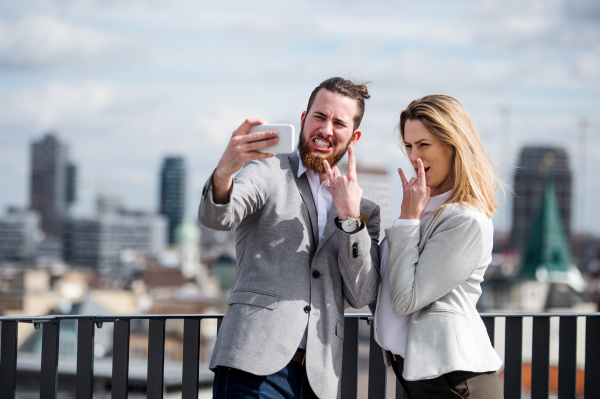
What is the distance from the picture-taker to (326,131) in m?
3.11

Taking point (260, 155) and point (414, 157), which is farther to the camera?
point (414, 157)

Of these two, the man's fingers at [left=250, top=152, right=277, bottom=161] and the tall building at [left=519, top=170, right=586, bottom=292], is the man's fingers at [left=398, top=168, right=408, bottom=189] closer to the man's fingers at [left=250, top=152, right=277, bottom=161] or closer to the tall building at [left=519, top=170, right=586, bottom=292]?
the man's fingers at [left=250, top=152, right=277, bottom=161]

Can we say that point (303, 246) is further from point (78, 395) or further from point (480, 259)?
point (78, 395)

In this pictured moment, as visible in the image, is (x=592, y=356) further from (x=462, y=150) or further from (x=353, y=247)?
(x=353, y=247)

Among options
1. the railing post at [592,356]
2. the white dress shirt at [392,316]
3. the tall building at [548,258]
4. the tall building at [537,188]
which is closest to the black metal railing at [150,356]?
the railing post at [592,356]

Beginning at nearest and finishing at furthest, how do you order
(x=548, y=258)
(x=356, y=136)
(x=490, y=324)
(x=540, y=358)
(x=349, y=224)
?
(x=349, y=224) < (x=356, y=136) < (x=490, y=324) < (x=540, y=358) < (x=548, y=258)

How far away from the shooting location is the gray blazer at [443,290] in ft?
9.03

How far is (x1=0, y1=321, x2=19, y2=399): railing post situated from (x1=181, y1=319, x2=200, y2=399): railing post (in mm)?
1059

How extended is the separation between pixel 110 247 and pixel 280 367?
175m

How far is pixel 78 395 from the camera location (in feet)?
13.2

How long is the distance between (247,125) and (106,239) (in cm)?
17735

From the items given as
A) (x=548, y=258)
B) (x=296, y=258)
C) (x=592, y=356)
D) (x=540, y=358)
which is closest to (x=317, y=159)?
(x=296, y=258)

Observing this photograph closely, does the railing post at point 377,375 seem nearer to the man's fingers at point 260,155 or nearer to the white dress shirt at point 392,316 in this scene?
the white dress shirt at point 392,316

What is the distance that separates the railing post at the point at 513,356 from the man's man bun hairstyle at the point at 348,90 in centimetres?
201
